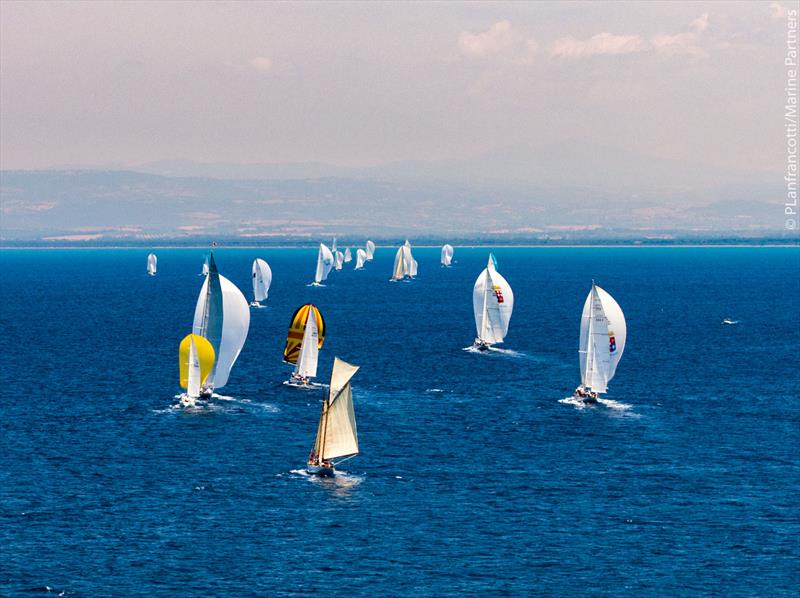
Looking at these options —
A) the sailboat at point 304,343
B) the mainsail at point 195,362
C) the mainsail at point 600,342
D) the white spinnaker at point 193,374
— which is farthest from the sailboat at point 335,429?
the sailboat at point 304,343

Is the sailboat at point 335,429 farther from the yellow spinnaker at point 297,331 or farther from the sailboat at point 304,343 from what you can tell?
the yellow spinnaker at point 297,331

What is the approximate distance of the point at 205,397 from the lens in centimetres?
10906

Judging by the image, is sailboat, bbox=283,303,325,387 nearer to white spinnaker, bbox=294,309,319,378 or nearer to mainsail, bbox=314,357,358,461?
white spinnaker, bbox=294,309,319,378

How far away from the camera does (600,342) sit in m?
109

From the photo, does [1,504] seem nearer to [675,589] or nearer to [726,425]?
[675,589]

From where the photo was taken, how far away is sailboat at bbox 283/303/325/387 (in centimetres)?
11688

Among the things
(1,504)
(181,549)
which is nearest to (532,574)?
(181,549)

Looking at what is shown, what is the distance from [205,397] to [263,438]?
17.7m

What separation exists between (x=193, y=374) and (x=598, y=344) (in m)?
35.7

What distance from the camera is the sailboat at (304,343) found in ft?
383

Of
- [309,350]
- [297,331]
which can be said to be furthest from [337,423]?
[309,350]

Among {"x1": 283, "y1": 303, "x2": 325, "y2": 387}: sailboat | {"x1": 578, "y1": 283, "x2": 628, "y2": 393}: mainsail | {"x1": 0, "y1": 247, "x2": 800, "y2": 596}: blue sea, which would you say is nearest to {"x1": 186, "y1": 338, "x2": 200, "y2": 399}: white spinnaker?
{"x1": 0, "y1": 247, "x2": 800, "y2": 596}: blue sea

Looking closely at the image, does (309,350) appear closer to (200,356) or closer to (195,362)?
(200,356)

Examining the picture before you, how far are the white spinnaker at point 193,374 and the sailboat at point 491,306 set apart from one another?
45.8m
